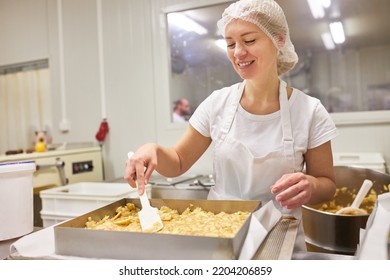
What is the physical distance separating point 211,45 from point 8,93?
191cm

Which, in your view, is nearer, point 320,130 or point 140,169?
point 140,169

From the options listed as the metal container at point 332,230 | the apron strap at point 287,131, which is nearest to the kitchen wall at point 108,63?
the metal container at point 332,230

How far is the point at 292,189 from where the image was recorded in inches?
31.6

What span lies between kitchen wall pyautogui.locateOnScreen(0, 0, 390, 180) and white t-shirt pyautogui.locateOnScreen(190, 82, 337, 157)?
103 cm

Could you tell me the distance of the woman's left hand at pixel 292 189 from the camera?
79cm

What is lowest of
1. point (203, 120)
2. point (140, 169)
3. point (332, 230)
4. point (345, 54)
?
point (332, 230)

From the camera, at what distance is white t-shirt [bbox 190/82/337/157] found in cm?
100

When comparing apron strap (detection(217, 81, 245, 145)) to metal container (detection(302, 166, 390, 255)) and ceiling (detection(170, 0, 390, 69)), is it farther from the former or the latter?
ceiling (detection(170, 0, 390, 69))

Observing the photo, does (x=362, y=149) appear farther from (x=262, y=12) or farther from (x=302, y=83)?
(x=262, y=12)

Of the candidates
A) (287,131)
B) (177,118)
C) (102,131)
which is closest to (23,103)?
(102,131)

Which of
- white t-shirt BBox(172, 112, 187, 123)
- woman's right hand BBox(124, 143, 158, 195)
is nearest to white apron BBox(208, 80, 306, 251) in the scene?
woman's right hand BBox(124, 143, 158, 195)

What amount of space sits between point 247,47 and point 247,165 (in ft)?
1.17

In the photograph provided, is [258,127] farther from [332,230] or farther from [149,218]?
[332,230]
